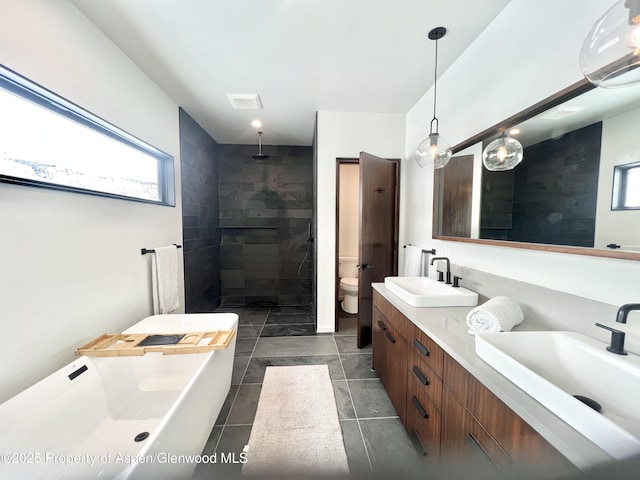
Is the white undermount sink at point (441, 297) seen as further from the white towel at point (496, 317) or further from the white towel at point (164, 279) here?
the white towel at point (164, 279)

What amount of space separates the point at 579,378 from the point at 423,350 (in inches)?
22.0

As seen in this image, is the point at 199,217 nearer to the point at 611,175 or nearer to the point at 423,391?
the point at 423,391

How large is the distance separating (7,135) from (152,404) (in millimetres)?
1613

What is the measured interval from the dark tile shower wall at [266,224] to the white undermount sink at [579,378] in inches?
124

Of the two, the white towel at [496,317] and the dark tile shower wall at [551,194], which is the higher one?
the dark tile shower wall at [551,194]

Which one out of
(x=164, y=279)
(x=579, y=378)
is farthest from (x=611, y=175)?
(x=164, y=279)

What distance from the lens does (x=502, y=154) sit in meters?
1.43

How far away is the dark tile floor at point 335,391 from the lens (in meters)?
1.31

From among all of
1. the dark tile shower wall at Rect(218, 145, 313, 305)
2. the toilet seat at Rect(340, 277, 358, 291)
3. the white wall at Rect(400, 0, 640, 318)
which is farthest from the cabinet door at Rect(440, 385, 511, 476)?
the dark tile shower wall at Rect(218, 145, 313, 305)

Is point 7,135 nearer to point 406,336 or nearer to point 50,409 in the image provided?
point 50,409

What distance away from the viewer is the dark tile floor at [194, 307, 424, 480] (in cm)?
131

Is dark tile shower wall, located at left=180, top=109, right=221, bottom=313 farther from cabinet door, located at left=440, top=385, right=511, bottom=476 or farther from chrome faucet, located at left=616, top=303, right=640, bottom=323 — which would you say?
chrome faucet, located at left=616, top=303, right=640, bottom=323

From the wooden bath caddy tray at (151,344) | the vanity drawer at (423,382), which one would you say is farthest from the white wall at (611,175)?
the wooden bath caddy tray at (151,344)

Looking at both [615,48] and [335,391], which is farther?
[335,391]
